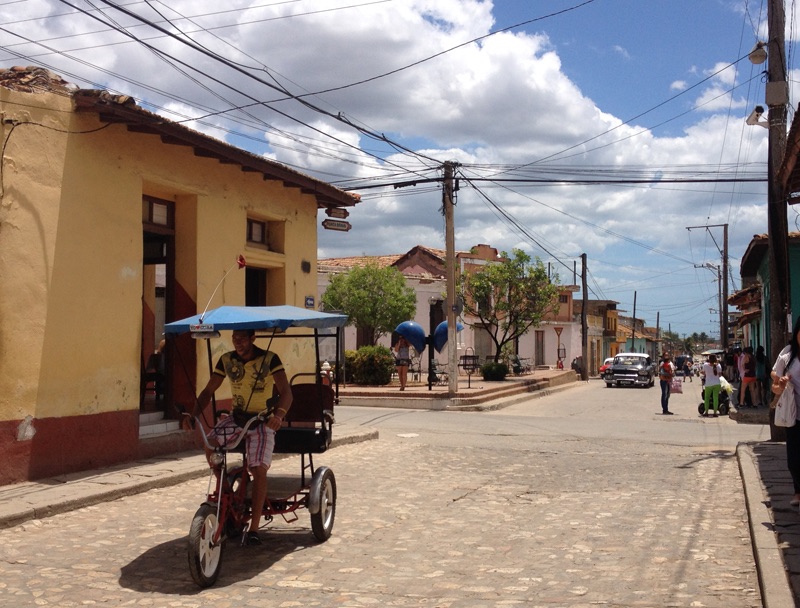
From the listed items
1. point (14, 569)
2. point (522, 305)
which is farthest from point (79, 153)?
point (522, 305)

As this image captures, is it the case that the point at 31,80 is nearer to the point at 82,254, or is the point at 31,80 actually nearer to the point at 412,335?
the point at 82,254

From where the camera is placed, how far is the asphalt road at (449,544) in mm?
5512

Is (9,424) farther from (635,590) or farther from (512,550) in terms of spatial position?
(635,590)

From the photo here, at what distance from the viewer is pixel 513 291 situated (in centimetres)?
3272

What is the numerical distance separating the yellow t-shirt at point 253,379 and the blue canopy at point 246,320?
281mm

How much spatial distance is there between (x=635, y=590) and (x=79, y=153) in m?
7.52

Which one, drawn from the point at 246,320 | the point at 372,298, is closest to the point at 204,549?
the point at 246,320

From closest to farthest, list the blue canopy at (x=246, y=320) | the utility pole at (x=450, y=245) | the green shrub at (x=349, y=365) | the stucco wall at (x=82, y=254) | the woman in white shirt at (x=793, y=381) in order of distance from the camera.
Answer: the blue canopy at (x=246, y=320) → the woman in white shirt at (x=793, y=381) → the stucco wall at (x=82, y=254) → the utility pole at (x=450, y=245) → the green shrub at (x=349, y=365)

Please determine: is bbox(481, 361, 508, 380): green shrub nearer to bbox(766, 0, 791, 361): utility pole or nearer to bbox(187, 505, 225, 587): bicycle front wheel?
bbox(766, 0, 791, 361): utility pole

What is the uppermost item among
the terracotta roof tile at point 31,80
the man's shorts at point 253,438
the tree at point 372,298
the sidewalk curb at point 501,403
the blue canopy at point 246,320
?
the terracotta roof tile at point 31,80

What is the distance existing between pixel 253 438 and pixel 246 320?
904 mm

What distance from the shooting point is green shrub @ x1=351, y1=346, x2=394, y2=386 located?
26.5m

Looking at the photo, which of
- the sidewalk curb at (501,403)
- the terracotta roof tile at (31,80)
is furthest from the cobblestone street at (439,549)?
the sidewalk curb at (501,403)

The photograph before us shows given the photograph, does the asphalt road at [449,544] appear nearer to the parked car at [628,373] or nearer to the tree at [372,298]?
the tree at [372,298]
